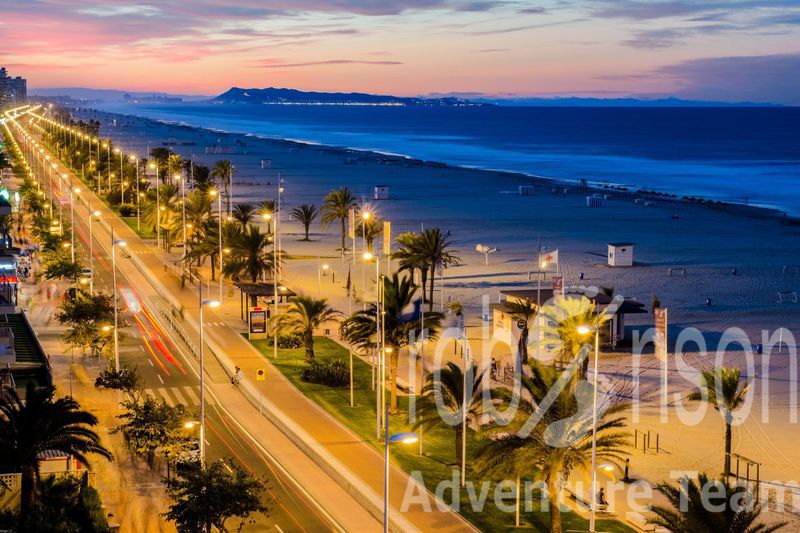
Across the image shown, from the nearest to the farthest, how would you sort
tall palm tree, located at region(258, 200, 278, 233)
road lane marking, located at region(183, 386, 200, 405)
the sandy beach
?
the sandy beach, road lane marking, located at region(183, 386, 200, 405), tall palm tree, located at region(258, 200, 278, 233)

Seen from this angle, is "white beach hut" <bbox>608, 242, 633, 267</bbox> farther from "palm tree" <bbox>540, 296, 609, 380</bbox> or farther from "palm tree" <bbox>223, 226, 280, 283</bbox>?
"palm tree" <bbox>540, 296, 609, 380</bbox>

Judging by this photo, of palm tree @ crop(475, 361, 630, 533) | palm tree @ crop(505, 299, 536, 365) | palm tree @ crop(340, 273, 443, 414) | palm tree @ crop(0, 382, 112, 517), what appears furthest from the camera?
palm tree @ crop(505, 299, 536, 365)

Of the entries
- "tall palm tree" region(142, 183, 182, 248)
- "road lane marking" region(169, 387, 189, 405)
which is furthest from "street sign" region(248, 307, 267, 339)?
"tall palm tree" region(142, 183, 182, 248)

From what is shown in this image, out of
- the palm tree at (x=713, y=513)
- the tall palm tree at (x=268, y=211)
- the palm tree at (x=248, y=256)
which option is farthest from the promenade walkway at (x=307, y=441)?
the tall palm tree at (x=268, y=211)

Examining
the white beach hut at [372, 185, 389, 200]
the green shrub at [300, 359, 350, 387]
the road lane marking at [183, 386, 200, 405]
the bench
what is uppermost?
the white beach hut at [372, 185, 389, 200]

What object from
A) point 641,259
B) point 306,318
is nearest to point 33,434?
point 306,318

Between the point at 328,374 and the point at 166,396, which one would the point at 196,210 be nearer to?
the point at 328,374

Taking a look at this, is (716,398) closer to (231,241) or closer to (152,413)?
(152,413)

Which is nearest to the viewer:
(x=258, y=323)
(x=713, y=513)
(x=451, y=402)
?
(x=713, y=513)
